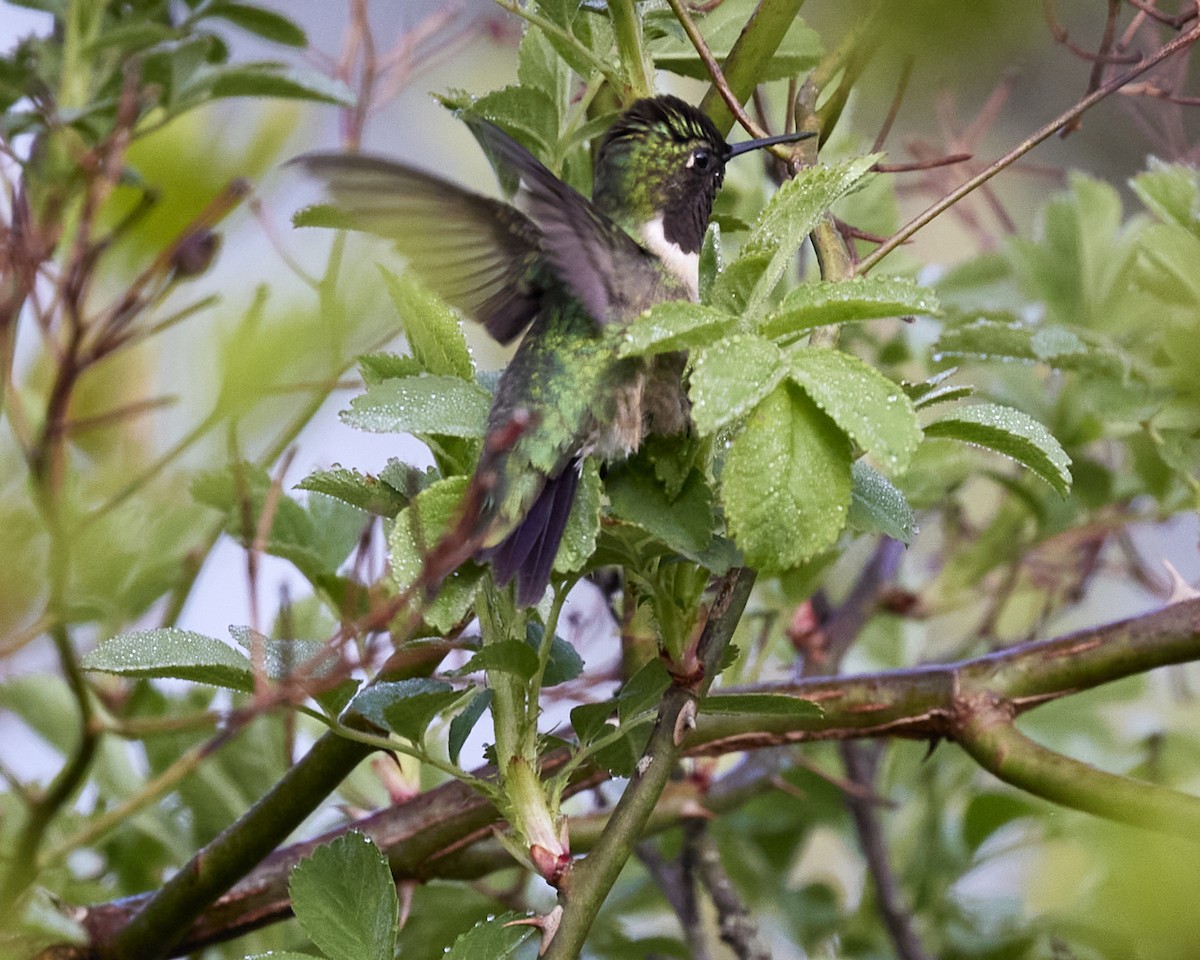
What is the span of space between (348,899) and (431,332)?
32 centimetres

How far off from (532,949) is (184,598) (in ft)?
2.00

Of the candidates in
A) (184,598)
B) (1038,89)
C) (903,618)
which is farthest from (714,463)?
(1038,89)

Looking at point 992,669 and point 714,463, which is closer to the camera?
point 714,463

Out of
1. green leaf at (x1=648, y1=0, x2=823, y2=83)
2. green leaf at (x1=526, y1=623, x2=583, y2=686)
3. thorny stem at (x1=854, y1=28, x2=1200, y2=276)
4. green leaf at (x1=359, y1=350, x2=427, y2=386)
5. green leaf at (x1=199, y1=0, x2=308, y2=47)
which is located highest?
green leaf at (x1=199, y1=0, x2=308, y2=47)

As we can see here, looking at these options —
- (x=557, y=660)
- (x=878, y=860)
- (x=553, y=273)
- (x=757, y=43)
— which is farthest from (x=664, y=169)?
(x=878, y=860)

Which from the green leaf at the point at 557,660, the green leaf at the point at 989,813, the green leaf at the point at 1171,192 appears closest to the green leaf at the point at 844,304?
the green leaf at the point at 557,660

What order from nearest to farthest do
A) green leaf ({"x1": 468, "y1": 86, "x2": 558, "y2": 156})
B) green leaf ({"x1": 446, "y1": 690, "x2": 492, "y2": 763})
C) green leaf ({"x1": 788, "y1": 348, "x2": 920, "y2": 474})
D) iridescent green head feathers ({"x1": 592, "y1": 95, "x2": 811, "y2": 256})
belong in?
green leaf ({"x1": 788, "y1": 348, "x2": 920, "y2": 474})
green leaf ({"x1": 446, "y1": 690, "x2": 492, "y2": 763})
green leaf ({"x1": 468, "y1": 86, "x2": 558, "y2": 156})
iridescent green head feathers ({"x1": 592, "y1": 95, "x2": 811, "y2": 256})

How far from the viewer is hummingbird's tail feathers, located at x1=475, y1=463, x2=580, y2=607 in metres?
0.72

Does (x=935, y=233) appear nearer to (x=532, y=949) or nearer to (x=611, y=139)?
(x=611, y=139)

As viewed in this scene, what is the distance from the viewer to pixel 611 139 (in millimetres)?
1085

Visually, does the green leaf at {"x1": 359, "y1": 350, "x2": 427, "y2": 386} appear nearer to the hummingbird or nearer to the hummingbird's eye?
the hummingbird

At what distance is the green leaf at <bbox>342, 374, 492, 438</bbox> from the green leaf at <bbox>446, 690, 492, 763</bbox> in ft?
0.64

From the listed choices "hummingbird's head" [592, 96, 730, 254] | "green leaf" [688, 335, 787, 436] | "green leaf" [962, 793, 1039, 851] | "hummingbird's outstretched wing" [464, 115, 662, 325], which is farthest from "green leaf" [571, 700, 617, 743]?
"green leaf" [962, 793, 1039, 851]

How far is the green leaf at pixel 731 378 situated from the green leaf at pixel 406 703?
0.22 m
